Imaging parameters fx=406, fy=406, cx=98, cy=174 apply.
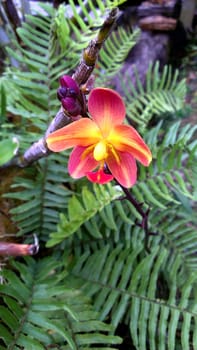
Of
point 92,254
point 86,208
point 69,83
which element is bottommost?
point 92,254

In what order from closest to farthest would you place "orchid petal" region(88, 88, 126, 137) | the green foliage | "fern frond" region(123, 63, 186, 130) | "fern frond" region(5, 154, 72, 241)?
"orchid petal" region(88, 88, 126, 137) → the green foliage → "fern frond" region(5, 154, 72, 241) → "fern frond" region(123, 63, 186, 130)

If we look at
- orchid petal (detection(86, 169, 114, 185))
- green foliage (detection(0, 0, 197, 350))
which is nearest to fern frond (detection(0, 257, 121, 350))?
green foliage (detection(0, 0, 197, 350))

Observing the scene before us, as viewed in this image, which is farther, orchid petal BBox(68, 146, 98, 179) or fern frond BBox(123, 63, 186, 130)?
fern frond BBox(123, 63, 186, 130)

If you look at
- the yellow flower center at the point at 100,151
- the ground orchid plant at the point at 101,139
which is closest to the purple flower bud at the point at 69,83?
the ground orchid plant at the point at 101,139

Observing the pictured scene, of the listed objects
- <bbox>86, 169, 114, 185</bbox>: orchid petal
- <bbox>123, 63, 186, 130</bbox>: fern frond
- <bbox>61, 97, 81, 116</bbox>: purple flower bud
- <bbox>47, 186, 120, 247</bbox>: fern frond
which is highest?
<bbox>123, 63, 186, 130</bbox>: fern frond

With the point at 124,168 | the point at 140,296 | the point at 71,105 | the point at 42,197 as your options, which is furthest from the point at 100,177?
the point at 42,197

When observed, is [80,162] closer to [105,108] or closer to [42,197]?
[105,108]

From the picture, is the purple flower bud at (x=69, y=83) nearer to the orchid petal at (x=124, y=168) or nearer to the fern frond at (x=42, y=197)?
the orchid petal at (x=124, y=168)

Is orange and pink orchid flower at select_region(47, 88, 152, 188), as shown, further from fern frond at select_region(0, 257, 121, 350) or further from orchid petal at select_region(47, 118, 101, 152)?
fern frond at select_region(0, 257, 121, 350)
